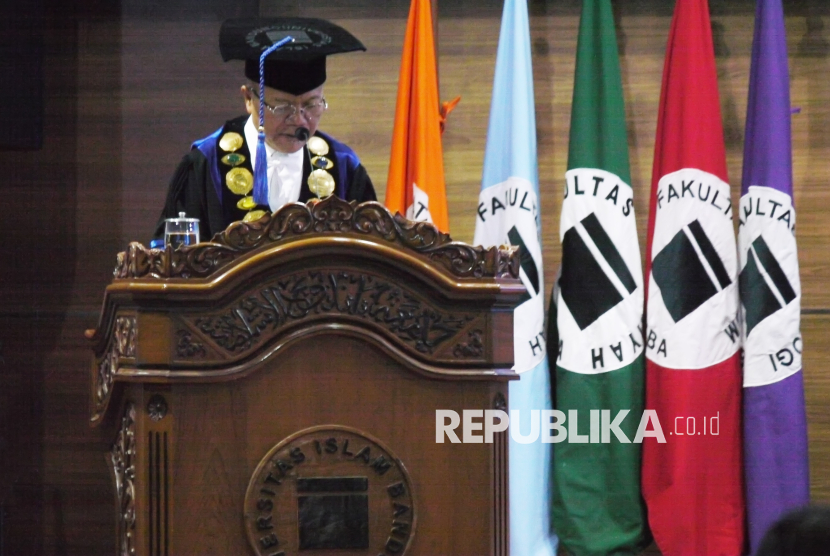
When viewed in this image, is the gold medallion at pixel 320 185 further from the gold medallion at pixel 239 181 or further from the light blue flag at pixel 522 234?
the light blue flag at pixel 522 234

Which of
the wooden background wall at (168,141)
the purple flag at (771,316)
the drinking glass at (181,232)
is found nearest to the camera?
the drinking glass at (181,232)

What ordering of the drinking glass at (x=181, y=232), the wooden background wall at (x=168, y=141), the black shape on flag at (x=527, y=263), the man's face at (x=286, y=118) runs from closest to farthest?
the drinking glass at (x=181, y=232) → the man's face at (x=286, y=118) → the black shape on flag at (x=527, y=263) → the wooden background wall at (x=168, y=141)

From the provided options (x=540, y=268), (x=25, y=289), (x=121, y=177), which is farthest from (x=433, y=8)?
(x=25, y=289)

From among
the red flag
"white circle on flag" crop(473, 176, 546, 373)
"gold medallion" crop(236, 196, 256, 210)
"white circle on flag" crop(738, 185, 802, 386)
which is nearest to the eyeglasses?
"gold medallion" crop(236, 196, 256, 210)

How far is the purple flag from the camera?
10.7ft

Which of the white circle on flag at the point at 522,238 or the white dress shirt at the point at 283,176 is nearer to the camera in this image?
the white dress shirt at the point at 283,176

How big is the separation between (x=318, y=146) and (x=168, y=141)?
1164 mm

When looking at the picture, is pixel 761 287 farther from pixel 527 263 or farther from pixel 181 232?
pixel 181 232

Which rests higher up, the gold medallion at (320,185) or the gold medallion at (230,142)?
the gold medallion at (230,142)

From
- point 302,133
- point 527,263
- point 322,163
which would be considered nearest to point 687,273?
point 527,263

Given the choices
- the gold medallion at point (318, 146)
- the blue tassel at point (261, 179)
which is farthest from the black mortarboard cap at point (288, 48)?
the gold medallion at point (318, 146)

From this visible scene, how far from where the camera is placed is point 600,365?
3.32 m

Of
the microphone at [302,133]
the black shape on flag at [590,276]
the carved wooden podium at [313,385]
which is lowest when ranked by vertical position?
the carved wooden podium at [313,385]

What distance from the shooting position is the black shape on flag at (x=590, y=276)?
333cm
